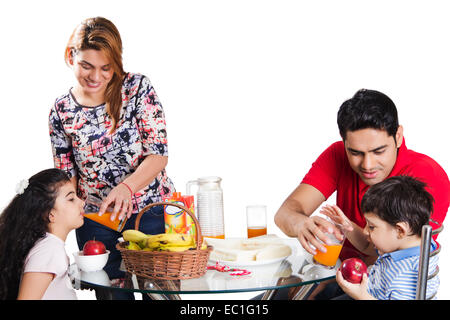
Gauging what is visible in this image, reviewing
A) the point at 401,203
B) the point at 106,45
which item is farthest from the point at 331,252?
the point at 106,45

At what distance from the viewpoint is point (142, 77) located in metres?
3.13

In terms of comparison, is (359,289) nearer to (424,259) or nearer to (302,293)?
(424,259)

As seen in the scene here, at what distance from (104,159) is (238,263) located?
1083 millimetres

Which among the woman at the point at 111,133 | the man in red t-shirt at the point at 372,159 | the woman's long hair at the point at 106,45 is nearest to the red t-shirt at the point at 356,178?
the man in red t-shirt at the point at 372,159

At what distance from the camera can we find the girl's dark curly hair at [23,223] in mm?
2434

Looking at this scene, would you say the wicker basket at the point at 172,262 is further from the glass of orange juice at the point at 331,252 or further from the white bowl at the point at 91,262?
the glass of orange juice at the point at 331,252

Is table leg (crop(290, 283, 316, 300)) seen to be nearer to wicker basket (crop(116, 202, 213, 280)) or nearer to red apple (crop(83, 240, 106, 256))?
wicker basket (crop(116, 202, 213, 280))

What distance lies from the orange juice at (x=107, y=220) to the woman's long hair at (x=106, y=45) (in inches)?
20.2

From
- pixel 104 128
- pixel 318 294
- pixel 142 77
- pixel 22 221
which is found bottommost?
pixel 318 294

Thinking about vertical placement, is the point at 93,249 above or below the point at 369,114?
below

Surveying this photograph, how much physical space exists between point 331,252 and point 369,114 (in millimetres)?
635

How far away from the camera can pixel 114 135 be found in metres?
3.04
